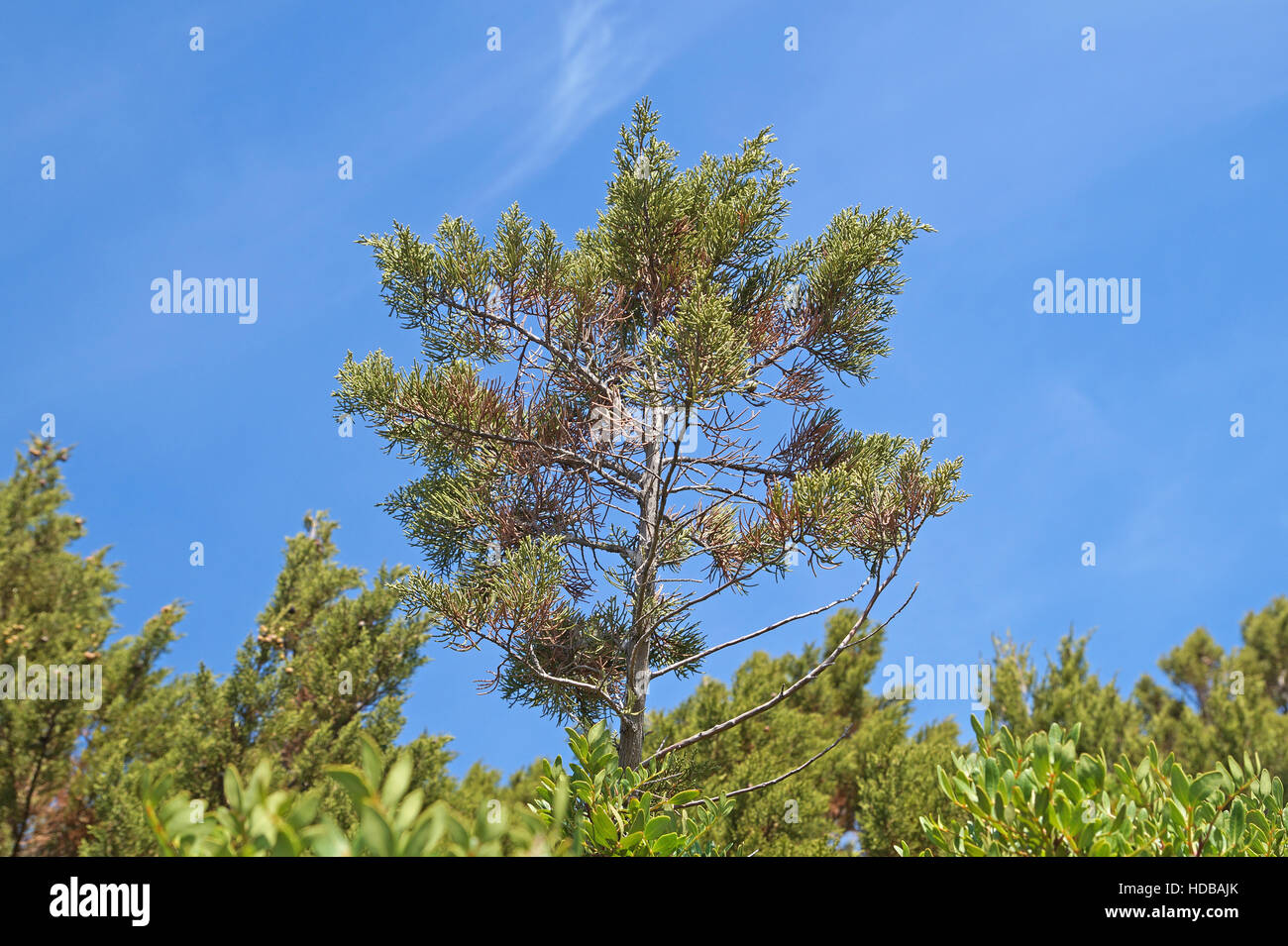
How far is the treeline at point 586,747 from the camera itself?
2562 millimetres

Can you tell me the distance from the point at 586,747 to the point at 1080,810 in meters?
1.97

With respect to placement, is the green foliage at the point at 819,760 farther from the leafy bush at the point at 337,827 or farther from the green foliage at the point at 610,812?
the leafy bush at the point at 337,827

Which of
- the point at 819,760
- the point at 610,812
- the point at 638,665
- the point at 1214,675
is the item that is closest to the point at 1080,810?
the point at 610,812

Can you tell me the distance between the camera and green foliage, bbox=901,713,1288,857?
7.65 ft

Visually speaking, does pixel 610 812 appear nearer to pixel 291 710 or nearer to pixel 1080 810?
pixel 1080 810

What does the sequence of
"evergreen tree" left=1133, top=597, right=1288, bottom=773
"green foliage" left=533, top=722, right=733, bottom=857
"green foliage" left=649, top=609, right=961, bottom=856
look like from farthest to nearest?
"evergreen tree" left=1133, top=597, right=1288, bottom=773
"green foliage" left=649, top=609, right=961, bottom=856
"green foliage" left=533, top=722, right=733, bottom=857

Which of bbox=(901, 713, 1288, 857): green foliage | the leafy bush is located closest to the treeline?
bbox=(901, 713, 1288, 857): green foliage

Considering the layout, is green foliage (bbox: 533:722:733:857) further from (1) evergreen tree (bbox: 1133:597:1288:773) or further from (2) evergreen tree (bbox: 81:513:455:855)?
(1) evergreen tree (bbox: 1133:597:1288:773)

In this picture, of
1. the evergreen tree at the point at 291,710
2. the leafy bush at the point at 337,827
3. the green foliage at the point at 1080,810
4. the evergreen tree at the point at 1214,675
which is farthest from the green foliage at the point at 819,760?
the evergreen tree at the point at 1214,675

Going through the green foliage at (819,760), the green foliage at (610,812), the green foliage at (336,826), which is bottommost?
the green foliage at (819,760)

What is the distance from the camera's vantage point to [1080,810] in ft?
7.55

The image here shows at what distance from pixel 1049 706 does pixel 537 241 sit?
36.2ft
